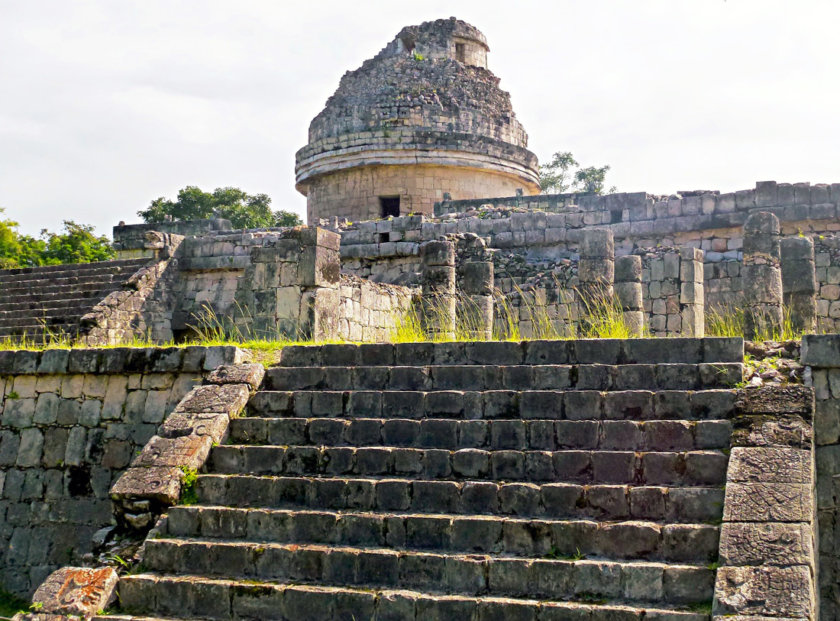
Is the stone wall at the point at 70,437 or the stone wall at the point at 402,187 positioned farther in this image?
the stone wall at the point at 402,187

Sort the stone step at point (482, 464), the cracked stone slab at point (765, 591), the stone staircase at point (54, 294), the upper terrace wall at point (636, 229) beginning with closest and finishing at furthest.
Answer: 1. the cracked stone slab at point (765, 591)
2. the stone step at point (482, 464)
3. the upper terrace wall at point (636, 229)
4. the stone staircase at point (54, 294)

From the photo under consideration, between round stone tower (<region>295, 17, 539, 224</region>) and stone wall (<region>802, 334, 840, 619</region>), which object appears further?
round stone tower (<region>295, 17, 539, 224</region>)

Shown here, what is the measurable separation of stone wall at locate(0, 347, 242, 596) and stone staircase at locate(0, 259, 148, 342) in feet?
24.8

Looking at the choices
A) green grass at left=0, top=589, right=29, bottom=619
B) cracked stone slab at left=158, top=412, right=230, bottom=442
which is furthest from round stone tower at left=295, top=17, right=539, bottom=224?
cracked stone slab at left=158, top=412, right=230, bottom=442

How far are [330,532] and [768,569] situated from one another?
2844 millimetres

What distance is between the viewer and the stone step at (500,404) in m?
6.94

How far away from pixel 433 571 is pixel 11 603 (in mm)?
5314

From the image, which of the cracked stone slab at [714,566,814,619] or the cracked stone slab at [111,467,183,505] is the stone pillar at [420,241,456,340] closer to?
the cracked stone slab at [111,467,183,505]

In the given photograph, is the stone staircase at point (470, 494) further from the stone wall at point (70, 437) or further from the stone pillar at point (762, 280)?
the stone pillar at point (762, 280)

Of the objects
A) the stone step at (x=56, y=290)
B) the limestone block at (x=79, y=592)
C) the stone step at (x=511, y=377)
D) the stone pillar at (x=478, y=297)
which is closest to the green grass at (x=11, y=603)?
the limestone block at (x=79, y=592)

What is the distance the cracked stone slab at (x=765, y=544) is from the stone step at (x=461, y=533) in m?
0.20

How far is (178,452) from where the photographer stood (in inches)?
299

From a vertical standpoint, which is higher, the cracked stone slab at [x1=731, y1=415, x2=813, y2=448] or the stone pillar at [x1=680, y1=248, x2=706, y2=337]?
the stone pillar at [x1=680, y1=248, x2=706, y2=337]

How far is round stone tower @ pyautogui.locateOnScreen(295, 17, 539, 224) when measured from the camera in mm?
22156
